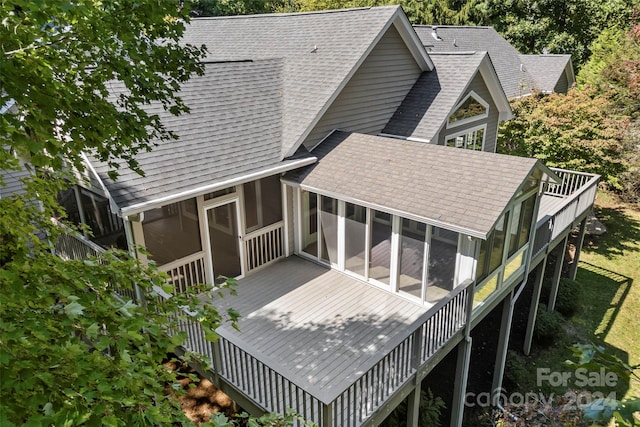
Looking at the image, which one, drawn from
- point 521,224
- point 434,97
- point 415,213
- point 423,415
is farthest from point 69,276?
point 434,97

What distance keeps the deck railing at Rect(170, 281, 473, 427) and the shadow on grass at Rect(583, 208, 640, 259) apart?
44.3 ft

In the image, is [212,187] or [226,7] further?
[226,7]

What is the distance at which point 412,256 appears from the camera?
351 inches

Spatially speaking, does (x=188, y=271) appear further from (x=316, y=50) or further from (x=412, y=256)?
(x=316, y=50)

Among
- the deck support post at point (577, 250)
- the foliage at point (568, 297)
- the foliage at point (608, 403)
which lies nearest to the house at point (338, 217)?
the deck support post at point (577, 250)

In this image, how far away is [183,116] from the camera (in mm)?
9953

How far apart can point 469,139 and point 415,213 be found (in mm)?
8007

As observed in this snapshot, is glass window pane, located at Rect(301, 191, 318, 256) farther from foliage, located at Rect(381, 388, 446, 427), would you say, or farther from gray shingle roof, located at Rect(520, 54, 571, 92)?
gray shingle roof, located at Rect(520, 54, 571, 92)

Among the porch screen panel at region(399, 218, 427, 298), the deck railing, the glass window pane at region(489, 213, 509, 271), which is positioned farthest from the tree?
the glass window pane at region(489, 213, 509, 271)

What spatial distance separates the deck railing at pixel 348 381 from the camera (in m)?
A: 6.04

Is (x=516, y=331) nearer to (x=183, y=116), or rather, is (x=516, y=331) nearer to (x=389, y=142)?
(x=389, y=142)

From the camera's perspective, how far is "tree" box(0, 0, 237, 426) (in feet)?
8.43

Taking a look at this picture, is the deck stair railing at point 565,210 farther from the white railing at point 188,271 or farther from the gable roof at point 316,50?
the white railing at point 188,271

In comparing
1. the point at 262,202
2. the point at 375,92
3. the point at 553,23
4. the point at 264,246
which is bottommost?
the point at 264,246
